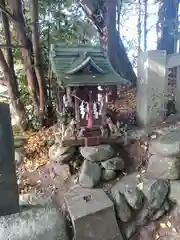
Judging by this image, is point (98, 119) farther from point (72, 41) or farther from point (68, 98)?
point (72, 41)

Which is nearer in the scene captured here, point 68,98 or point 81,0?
point 68,98

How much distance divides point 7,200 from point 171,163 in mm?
2594

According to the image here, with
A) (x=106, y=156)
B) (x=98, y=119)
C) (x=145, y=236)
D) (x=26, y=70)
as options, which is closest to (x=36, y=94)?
(x=26, y=70)

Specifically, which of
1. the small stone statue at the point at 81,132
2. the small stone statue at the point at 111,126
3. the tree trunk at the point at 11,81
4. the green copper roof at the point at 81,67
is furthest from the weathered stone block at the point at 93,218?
the tree trunk at the point at 11,81

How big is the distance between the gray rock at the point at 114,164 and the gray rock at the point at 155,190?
46 centimetres

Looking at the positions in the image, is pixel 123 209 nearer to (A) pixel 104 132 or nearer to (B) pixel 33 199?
(A) pixel 104 132

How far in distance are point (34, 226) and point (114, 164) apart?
1582 mm

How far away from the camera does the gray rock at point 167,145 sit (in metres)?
3.80

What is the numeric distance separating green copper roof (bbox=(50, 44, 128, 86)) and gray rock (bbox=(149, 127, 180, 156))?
1.23 m

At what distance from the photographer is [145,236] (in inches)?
136

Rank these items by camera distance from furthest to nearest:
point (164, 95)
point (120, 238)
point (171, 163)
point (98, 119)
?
1. point (164, 95)
2. point (98, 119)
3. point (171, 163)
4. point (120, 238)

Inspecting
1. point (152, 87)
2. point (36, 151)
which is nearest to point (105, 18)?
point (152, 87)

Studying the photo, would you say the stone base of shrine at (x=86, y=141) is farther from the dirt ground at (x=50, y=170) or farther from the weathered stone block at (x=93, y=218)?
the weathered stone block at (x=93, y=218)

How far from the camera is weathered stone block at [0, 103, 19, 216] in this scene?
2824mm
